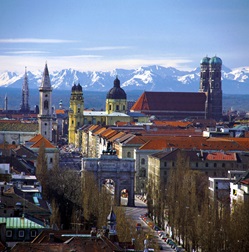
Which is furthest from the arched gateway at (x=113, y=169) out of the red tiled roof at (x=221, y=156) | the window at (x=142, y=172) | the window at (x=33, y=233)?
the window at (x=33, y=233)

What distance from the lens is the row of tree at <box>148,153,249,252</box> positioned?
68.1 meters

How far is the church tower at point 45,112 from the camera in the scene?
16000cm

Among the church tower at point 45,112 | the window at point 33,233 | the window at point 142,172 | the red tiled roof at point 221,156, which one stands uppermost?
the church tower at point 45,112

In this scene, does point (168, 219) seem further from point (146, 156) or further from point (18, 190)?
point (146, 156)

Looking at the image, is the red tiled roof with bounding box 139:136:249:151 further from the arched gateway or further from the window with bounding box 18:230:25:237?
the window with bounding box 18:230:25:237

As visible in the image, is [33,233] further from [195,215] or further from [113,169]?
[113,169]

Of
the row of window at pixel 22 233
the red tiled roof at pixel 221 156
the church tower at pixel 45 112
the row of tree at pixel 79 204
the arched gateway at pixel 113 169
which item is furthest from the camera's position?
the church tower at pixel 45 112

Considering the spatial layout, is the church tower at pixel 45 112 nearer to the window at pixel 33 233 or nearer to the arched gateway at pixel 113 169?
the arched gateway at pixel 113 169

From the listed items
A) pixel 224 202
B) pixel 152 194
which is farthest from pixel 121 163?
pixel 224 202

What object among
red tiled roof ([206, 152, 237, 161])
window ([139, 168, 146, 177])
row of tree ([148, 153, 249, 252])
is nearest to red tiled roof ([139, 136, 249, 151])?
window ([139, 168, 146, 177])

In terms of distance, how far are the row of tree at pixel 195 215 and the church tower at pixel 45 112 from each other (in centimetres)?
5366

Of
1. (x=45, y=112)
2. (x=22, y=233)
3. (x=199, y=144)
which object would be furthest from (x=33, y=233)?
(x=45, y=112)

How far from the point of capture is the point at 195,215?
78.3 m

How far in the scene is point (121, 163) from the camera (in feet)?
364
